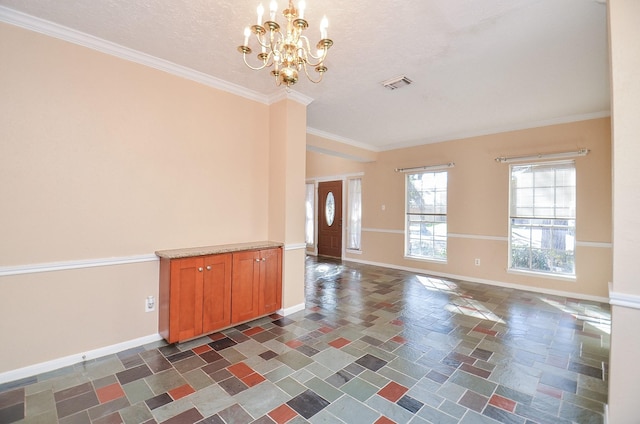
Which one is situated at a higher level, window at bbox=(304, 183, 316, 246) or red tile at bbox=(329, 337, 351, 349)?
window at bbox=(304, 183, 316, 246)

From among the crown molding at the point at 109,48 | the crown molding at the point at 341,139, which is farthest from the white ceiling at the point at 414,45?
the crown molding at the point at 341,139

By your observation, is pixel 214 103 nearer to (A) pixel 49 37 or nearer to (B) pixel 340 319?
(A) pixel 49 37

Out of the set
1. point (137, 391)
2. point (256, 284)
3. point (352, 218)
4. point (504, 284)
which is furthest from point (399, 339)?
point (352, 218)

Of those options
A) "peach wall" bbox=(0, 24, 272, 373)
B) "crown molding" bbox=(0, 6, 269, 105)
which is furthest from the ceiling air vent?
"peach wall" bbox=(0, 24, 272, 373)

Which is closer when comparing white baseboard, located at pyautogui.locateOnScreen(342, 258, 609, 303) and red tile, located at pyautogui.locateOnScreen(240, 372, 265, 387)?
red tile, located at pyautogui.locateOnScreen(240, 372, 265, 387)

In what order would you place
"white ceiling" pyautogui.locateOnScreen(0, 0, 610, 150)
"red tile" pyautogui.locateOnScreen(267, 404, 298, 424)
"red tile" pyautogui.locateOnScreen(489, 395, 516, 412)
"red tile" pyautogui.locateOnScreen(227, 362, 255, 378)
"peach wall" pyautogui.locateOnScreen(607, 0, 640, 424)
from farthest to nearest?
"red tile" pyautogui.locateOnScreen(227, 362, 255, 378) < "white ceiling" pyautogui.locateOnScreen(0, 0, 610, 150) < "red tile" pyautogui.locateOnScreen(489, 395, 516, 412) < "red tile" pyautogui.locateOnScreen(267, 404, 298, 424) < "peach wall" pyautogui.locateOnScreen(607, 0, 640, 424)

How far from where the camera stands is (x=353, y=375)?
7.41ft

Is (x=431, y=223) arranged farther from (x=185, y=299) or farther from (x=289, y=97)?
(x=185, y=299)

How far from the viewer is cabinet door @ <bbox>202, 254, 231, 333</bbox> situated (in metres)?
2.81

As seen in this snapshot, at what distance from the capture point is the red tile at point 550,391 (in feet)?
6.72

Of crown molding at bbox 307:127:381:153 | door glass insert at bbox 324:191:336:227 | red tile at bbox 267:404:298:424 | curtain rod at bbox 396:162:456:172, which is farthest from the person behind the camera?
door glass insert at bbox 324:191:336:227

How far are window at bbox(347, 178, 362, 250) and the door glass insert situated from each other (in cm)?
60

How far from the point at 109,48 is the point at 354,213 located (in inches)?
223

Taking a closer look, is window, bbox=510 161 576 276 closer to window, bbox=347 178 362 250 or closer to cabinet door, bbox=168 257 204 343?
window, bbox=347 178 362 250
